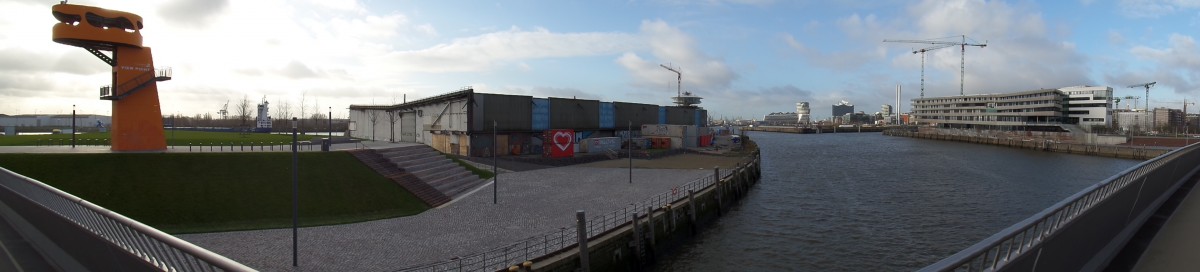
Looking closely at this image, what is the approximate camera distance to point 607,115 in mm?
72938

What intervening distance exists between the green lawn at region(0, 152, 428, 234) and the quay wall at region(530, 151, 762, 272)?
11.6 meters

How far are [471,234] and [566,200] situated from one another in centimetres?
968

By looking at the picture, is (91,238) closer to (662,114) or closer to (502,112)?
(502,112)

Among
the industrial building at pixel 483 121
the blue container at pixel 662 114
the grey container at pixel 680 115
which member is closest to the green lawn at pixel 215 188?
the industrial building at pixel 483 121

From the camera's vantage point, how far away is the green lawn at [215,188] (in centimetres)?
2211

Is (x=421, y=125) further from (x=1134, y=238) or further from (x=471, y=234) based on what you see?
(x=1134, y=238)

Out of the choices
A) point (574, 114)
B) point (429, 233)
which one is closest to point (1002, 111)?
point (574, 114)

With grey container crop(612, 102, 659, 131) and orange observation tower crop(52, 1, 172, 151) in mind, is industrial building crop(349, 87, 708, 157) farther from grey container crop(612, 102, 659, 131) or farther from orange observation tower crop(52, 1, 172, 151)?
orange observation tower crop(52, 1, 172, 151)

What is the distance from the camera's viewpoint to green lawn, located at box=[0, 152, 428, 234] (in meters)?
22.1

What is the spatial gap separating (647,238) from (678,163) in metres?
35.3

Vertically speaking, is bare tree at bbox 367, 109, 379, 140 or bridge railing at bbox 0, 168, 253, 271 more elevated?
bare tree at bbox 367, 109, 379, 140

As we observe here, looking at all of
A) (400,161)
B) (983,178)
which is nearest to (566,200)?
(400,161)

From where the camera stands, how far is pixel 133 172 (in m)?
24.8

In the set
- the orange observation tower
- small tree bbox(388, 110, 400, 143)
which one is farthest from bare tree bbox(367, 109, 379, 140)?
the orange observation tower
